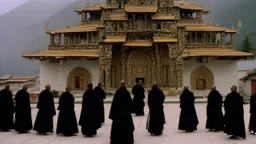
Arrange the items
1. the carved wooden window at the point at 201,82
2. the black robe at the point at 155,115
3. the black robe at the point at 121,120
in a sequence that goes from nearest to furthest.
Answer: the black robe at the point at 121,120 → the black robe at the point at 155,115 → the carved wooden window at the point at 201,82

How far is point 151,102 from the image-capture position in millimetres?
9922

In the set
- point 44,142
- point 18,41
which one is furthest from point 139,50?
point 18,41

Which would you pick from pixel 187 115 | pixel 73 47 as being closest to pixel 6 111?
pixel 187 115

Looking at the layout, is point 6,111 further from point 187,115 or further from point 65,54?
point 65,54

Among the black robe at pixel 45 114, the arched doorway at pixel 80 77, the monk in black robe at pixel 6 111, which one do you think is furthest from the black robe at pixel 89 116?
the arched doorway at pixel 80 77

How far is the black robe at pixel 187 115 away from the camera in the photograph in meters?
10.2

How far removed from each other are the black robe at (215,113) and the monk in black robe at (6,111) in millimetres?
7086

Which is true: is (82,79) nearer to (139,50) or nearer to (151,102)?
(139,50)

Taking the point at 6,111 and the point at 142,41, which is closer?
the point at 6,111

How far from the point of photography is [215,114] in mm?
10195

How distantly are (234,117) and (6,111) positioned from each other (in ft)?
25.8

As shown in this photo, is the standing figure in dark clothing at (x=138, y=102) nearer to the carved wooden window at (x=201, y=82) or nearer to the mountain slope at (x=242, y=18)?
the carved wooden window at (x=201, y=82)

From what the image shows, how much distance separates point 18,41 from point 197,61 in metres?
110

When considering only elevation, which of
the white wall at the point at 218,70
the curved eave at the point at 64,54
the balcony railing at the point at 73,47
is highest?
the balcony railing at the point at 73,47
